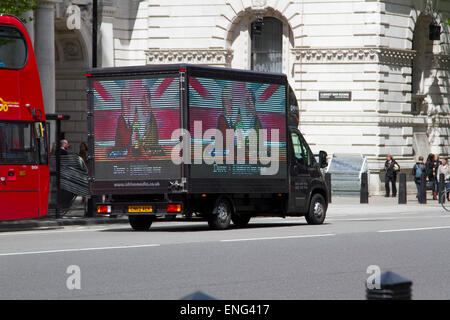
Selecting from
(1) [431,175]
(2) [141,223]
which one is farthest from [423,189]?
(2) [141,223]

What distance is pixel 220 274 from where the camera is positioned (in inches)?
473

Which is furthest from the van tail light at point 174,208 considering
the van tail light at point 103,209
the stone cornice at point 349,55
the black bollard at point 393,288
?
the stone cornice at point 349,55

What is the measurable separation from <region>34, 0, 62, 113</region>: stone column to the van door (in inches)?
588

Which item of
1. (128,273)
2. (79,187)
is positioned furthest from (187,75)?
(128,273)

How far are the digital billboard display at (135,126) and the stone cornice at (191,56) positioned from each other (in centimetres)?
2007

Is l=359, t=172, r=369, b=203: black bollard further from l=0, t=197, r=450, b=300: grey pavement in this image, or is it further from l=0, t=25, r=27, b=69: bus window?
l=0, t=25, r=27, b=69: bus window

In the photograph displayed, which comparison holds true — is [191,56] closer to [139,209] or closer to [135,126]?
[135,126]

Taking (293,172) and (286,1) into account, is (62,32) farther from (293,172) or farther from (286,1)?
(293,172)

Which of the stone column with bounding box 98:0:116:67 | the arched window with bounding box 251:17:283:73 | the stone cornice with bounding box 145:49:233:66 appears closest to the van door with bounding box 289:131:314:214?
the stone cornice with bounding box 145:49:233:66

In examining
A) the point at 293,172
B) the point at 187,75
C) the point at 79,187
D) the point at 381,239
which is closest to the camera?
the point at 381,239

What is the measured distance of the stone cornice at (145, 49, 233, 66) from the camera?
40438mm

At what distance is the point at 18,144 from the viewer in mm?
20922

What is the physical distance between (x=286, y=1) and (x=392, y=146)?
260 inches

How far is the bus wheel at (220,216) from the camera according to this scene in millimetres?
20422
